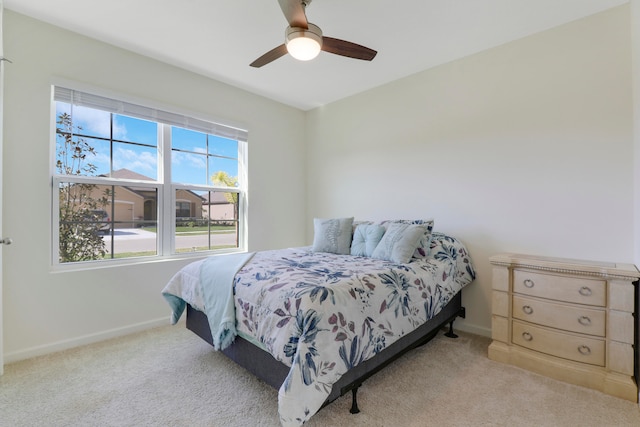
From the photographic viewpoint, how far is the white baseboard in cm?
215

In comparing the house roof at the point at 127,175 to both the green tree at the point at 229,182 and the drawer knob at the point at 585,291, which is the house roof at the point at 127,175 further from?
the drawer knob at the point at 585,291

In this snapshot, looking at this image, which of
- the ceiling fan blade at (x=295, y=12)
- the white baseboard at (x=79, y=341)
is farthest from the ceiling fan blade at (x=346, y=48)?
the white baseboard at (x=79, y=341)

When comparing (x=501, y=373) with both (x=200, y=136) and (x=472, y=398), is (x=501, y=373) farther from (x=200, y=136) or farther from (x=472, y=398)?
(x=200, y=136)

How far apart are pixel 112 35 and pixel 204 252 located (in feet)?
7.22

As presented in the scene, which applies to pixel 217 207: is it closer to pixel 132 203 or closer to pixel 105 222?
pixel 132 203

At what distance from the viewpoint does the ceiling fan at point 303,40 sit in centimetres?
165

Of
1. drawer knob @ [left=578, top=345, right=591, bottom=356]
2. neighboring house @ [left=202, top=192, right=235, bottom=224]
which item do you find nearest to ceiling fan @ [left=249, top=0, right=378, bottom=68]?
neighboring house @ [left=202, top=192, right=235, bottom=224]

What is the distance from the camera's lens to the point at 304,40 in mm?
1753

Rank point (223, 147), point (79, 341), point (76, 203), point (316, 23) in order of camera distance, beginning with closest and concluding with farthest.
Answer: point (316, 23) → point (79, 341) → point (76, 203) → point (223, 147)

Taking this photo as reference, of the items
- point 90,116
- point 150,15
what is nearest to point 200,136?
point 90,116

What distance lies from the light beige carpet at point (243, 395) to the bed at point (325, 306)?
0.19 m

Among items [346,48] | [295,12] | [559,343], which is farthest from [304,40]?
[559,343]

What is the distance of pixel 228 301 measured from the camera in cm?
181

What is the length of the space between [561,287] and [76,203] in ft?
12.7
